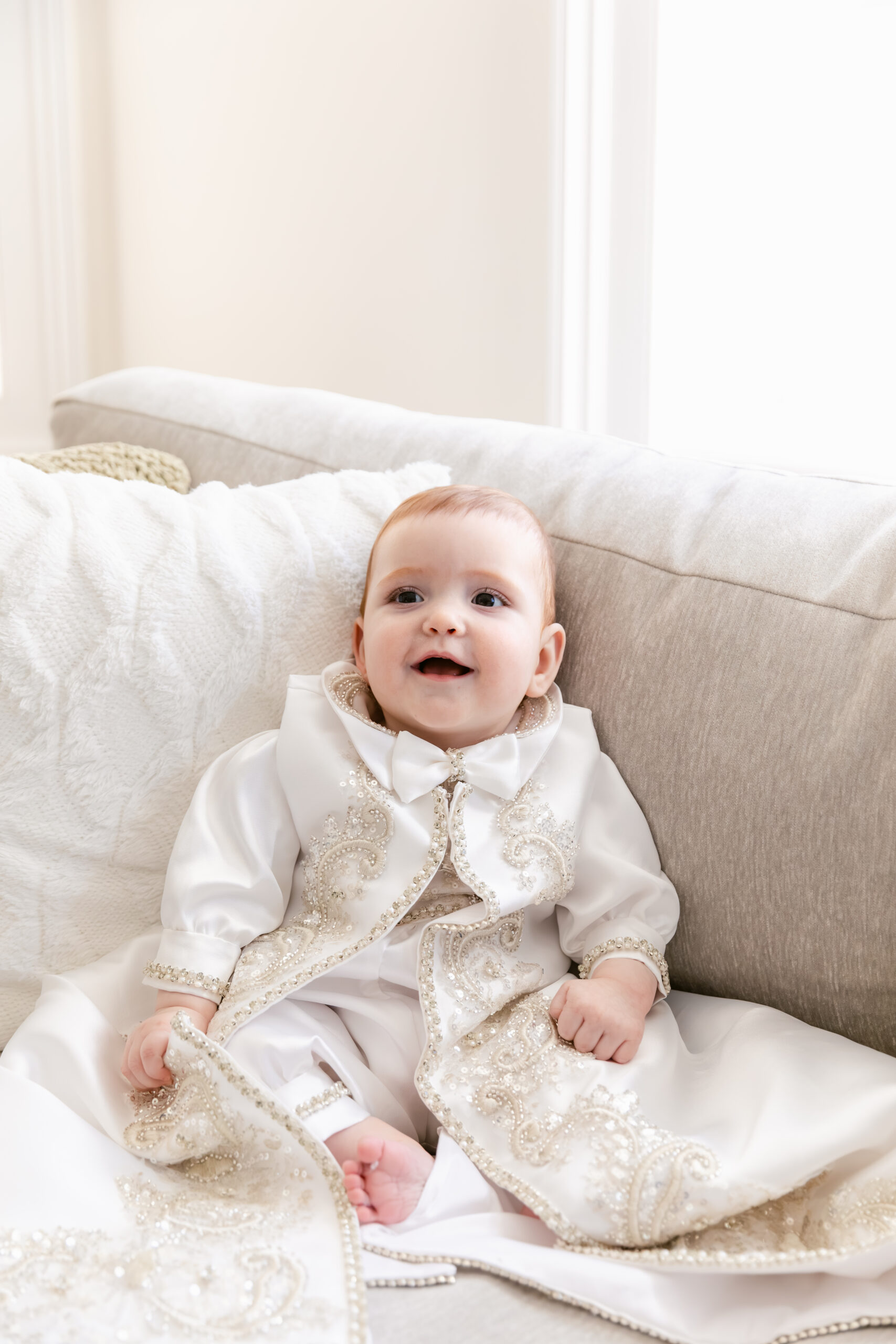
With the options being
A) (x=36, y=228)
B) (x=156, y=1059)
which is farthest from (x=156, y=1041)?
(x=36, y=228)

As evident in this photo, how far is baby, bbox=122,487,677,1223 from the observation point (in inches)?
38.4

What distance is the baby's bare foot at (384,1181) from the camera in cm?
85

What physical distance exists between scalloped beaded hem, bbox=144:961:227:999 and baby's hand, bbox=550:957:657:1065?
0.28 m

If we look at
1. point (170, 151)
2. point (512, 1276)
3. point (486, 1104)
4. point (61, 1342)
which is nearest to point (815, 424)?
point (486, 1104)

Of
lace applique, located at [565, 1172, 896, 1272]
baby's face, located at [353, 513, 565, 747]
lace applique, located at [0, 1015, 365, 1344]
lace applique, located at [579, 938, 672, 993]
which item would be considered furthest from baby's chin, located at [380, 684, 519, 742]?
lace applique, located at [565, 1172, 896, 1272]

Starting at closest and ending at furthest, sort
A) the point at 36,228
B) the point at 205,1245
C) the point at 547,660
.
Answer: the point at 205,1245
the point at 547,660
the point at 36,228

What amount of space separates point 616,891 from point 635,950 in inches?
2.1

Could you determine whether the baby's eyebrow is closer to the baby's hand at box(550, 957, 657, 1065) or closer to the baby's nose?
the baby's nose

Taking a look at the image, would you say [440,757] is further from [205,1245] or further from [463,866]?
[205,1245]

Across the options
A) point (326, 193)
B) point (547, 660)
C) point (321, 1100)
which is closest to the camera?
point (321, 1100)

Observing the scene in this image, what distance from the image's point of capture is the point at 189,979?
98cm

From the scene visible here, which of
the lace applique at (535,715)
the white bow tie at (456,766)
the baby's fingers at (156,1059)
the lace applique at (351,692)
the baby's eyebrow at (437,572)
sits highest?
the baby's eyebrow at (437,572)

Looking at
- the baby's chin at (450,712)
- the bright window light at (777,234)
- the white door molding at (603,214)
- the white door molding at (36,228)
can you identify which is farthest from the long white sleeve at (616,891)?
the white door molding at (36,228)

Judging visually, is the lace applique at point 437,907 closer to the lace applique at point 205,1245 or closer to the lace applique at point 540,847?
the lace applique at point 540,847
